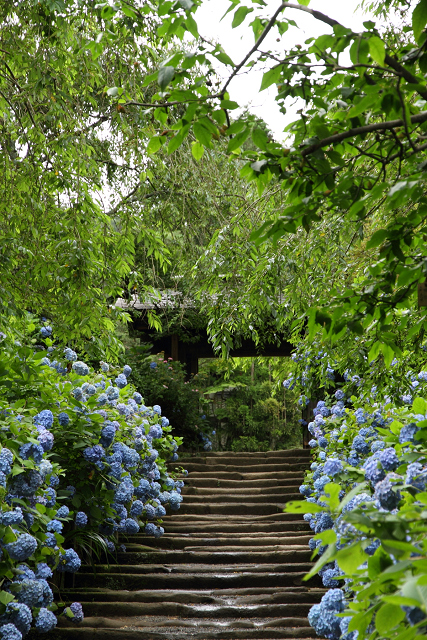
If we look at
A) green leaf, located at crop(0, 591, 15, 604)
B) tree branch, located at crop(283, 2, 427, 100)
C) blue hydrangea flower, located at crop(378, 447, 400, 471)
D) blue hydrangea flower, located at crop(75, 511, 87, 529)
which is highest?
tree branch, located at crop(283, 2, 427, 100)

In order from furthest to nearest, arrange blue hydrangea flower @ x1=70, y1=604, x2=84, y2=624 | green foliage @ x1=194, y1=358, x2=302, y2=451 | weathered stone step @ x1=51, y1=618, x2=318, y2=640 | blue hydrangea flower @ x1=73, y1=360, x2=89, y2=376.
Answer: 1. green foliage @ x1=194, y1=358, x2=302, y2=451
2. blue hydrangea flower @ x1=73, y1=360, x2=89, y2=376
3. weathered stone step @ x1=51, y1=618, x2=318, y2=640
4. blue hydrangea flower @ x1=70, y1=604, x2=84, y2=624

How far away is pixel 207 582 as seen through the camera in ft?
14.0

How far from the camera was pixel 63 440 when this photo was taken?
3.54 metres

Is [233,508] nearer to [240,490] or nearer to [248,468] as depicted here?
[240,490]

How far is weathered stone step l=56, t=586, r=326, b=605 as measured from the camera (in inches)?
150

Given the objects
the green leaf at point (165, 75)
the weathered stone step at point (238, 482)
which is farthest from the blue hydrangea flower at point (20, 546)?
the weathered stone step at point (238, 482)

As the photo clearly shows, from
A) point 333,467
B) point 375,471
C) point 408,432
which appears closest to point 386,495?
point 375,471

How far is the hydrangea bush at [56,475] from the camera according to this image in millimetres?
2365

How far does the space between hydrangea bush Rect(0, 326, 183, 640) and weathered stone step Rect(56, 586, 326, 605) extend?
0.24 metres

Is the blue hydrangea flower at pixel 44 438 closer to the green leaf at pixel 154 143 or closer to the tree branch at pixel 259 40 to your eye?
the green leaf at pixel 154 143

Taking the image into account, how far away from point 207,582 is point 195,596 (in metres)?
0.38

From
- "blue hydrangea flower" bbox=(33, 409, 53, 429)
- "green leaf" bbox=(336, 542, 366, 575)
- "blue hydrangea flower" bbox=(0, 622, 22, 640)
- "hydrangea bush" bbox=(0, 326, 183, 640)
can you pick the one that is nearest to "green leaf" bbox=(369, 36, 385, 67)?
"green leaf" bbox=(336, 542, 366, 575)

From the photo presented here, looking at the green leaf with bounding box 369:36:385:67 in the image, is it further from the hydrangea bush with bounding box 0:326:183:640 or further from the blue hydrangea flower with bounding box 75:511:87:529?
the blue hydrangea flower with bounding box 75:511:87:529

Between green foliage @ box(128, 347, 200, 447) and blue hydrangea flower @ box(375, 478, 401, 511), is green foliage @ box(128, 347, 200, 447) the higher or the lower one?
the higher one
